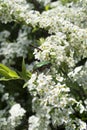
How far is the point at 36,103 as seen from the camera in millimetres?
3281

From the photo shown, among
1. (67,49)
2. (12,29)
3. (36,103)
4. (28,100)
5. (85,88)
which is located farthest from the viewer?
(12,29)

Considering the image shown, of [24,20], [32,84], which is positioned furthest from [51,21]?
[32,84]

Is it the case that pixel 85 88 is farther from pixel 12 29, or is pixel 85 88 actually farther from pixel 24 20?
pixel 12 29

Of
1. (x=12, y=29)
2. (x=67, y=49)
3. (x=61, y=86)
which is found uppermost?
(x=12, y=29)

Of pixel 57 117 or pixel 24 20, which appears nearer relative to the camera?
pixel 57 117

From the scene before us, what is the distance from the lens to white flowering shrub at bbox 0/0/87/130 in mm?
2672

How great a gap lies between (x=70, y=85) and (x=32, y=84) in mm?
422

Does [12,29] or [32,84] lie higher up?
[12,29]

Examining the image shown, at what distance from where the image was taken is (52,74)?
2859 mm

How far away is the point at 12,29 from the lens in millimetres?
4961

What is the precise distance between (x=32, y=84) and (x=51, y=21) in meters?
0.54

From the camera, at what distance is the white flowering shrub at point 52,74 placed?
2672 mm

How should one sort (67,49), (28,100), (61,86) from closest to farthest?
(61,86)
(67,49)
(28,100)

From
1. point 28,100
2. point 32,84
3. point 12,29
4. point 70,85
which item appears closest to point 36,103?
point 70,85
